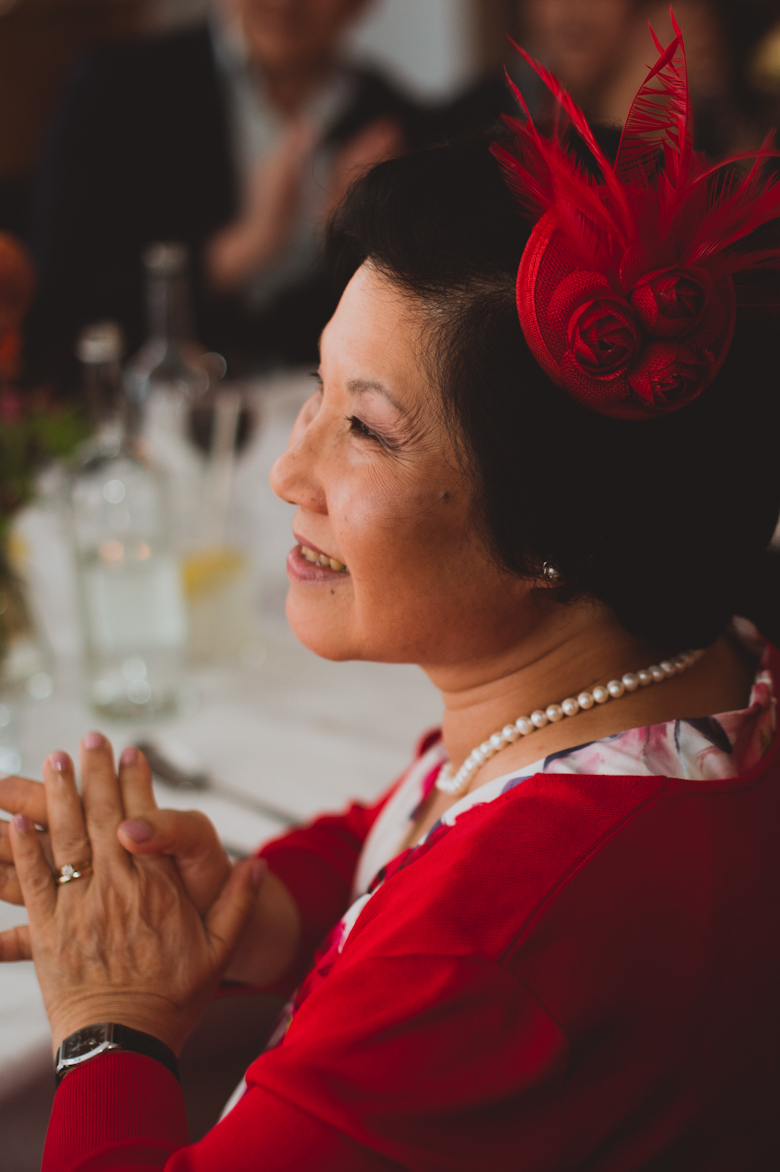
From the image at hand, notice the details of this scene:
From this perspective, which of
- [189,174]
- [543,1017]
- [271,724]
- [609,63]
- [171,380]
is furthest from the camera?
[609,63]

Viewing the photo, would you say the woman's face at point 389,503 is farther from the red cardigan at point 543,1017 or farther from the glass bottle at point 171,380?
the glass bottle at point 171,380

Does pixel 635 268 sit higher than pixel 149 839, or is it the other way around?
pixel 635 268

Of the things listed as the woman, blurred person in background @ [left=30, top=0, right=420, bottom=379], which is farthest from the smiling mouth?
blurred person in background @ [left=30, top=0, right=420, bottom=379]

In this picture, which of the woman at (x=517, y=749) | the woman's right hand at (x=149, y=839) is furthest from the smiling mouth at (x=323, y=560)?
the woman's right hand at (x=149, y=839)

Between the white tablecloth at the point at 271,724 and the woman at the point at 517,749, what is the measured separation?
0.19 m

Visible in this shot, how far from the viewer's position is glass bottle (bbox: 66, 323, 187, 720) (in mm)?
1285

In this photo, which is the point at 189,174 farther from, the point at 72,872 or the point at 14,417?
the point at 72,872

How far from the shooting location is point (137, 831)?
2.54ft

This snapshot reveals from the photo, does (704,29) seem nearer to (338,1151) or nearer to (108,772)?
(108,772)

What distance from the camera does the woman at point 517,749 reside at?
0.55 meters

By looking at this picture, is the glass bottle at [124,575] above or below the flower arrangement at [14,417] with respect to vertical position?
below

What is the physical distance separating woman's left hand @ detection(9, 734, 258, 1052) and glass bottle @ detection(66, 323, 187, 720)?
0.47 m

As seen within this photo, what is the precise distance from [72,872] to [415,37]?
496 centimetres

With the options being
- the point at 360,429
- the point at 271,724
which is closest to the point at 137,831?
the point at 360,429
